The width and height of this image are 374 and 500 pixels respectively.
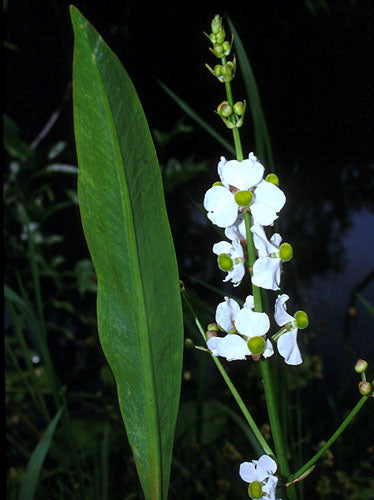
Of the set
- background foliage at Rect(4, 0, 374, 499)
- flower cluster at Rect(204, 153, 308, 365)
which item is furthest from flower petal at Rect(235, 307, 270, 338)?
background foliage at Rect(4, 0, 374, 499)

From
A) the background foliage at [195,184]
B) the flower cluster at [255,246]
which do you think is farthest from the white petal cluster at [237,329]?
the background foliage at [195,184]

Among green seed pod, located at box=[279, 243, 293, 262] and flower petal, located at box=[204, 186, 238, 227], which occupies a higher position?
flower petal, located at box=[204, 186, 238, 227]

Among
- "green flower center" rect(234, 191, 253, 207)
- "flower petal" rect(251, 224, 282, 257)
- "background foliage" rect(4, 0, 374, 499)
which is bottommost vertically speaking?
"flower petal" rect(251, 224, 282, 257)

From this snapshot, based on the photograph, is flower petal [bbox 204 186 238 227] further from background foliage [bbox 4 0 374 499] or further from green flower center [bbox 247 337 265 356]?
background foliage [bbox 4 0 374 499]

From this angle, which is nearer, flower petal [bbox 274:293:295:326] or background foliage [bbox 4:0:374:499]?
flower petal [bbox 274:293:295:326]

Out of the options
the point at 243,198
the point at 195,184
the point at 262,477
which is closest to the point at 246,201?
the point at 243,198

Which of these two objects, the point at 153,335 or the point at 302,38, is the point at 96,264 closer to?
the point at 153,335
